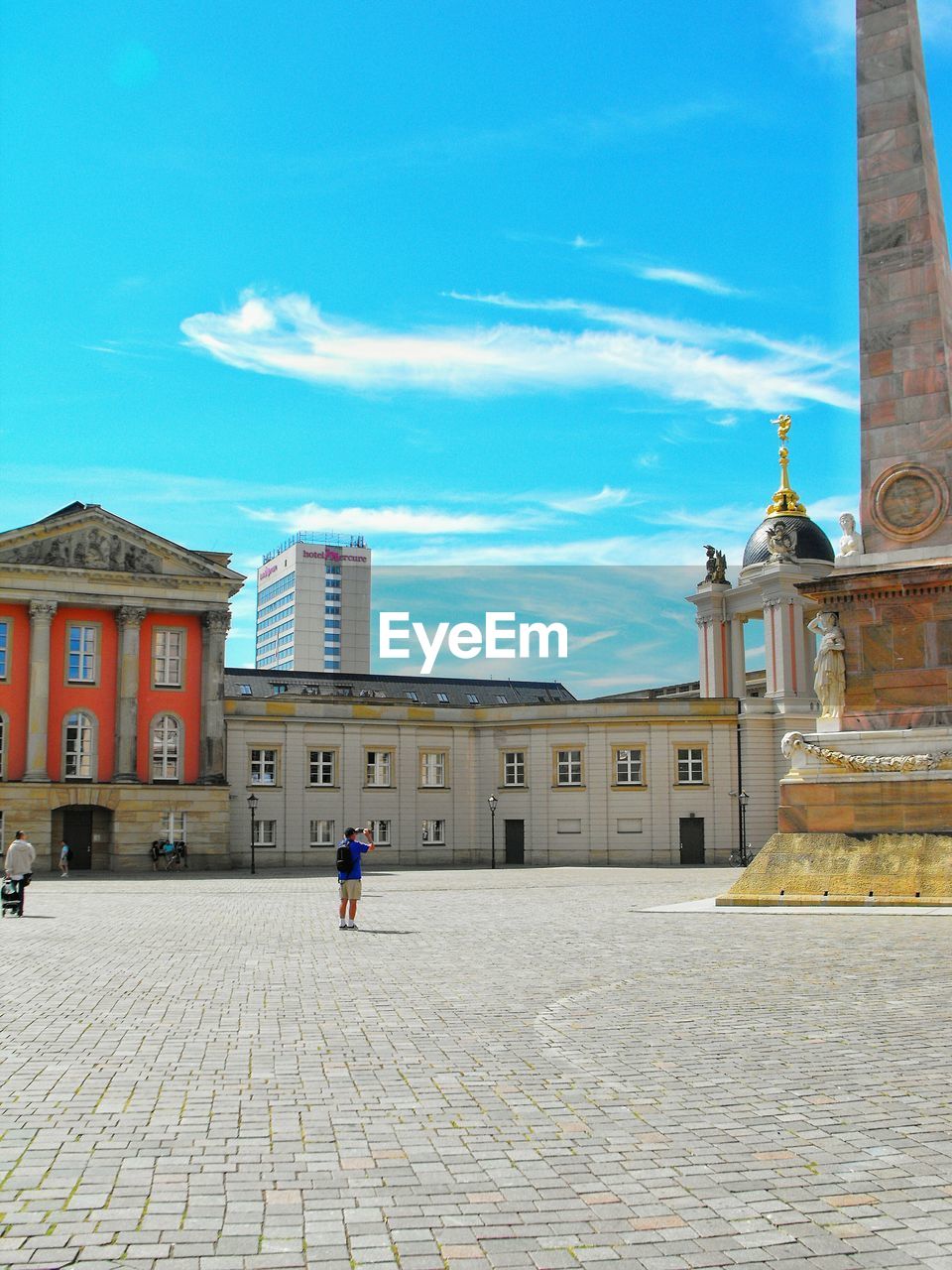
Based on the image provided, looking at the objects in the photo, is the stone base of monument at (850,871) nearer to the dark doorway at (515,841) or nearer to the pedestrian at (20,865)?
the pedestrian at (20,865)

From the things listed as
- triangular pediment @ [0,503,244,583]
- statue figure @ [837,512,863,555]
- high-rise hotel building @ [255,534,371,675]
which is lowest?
statue figure @ [837,512,863,555]

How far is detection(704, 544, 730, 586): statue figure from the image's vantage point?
6444 cm

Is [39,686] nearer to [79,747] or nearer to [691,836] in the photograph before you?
[79,747]

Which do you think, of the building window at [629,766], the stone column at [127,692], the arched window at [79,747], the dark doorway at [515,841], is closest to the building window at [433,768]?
the dark doorway at [515,841]

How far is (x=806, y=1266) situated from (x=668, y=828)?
4943 cm

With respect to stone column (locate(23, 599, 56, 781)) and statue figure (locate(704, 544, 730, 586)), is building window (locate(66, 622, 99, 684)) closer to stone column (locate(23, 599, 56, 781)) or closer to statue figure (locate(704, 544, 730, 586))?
stone column (locate(23, 599, 56, 781))

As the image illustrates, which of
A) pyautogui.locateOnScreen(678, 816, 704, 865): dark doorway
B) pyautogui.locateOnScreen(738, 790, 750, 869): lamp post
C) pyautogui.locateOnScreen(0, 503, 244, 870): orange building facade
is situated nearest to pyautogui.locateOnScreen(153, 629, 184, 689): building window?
pyautogui.locateOnScreen(0, 503, 244, 870): orange building facade

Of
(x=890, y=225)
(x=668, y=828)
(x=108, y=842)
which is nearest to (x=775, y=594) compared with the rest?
(x=668, y=828)

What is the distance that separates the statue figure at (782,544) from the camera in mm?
59750

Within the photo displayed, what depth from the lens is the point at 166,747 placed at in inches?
2031

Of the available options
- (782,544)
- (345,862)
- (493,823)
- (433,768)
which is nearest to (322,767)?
(433,768)

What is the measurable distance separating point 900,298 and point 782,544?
3614 centimetres

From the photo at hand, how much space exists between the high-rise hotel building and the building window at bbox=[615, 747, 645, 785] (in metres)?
123

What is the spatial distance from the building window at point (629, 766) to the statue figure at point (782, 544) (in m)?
11.9
